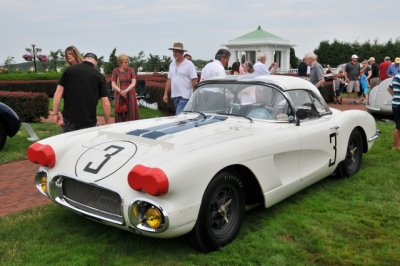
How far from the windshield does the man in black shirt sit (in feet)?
4.41

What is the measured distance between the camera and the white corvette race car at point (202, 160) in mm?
3180

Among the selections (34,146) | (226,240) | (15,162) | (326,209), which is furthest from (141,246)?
(15,162)

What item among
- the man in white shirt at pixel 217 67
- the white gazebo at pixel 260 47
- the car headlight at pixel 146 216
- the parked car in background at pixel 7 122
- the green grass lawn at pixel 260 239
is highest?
the white gazebo at pixel 260 47

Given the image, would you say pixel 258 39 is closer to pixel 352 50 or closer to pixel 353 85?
pixel 352 50

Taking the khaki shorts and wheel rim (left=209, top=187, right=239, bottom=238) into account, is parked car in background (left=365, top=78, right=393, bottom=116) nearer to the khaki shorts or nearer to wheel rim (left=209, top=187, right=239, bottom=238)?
the khaki shorts

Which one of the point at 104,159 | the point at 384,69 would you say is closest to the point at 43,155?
the point at 104,159

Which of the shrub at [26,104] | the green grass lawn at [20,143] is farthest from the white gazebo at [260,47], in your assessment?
the green grass lawn at [20,143]

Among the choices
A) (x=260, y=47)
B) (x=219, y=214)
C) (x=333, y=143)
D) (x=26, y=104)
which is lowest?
(x=219, y=214)

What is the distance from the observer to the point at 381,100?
34.2ft

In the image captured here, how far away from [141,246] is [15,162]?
385cm

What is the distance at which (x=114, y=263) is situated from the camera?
338 centimetres

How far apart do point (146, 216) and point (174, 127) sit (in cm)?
120

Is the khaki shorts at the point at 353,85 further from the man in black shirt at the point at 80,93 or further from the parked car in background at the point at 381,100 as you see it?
the man in black shirt at the point at 80,93

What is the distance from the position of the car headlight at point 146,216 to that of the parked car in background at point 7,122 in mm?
4901
